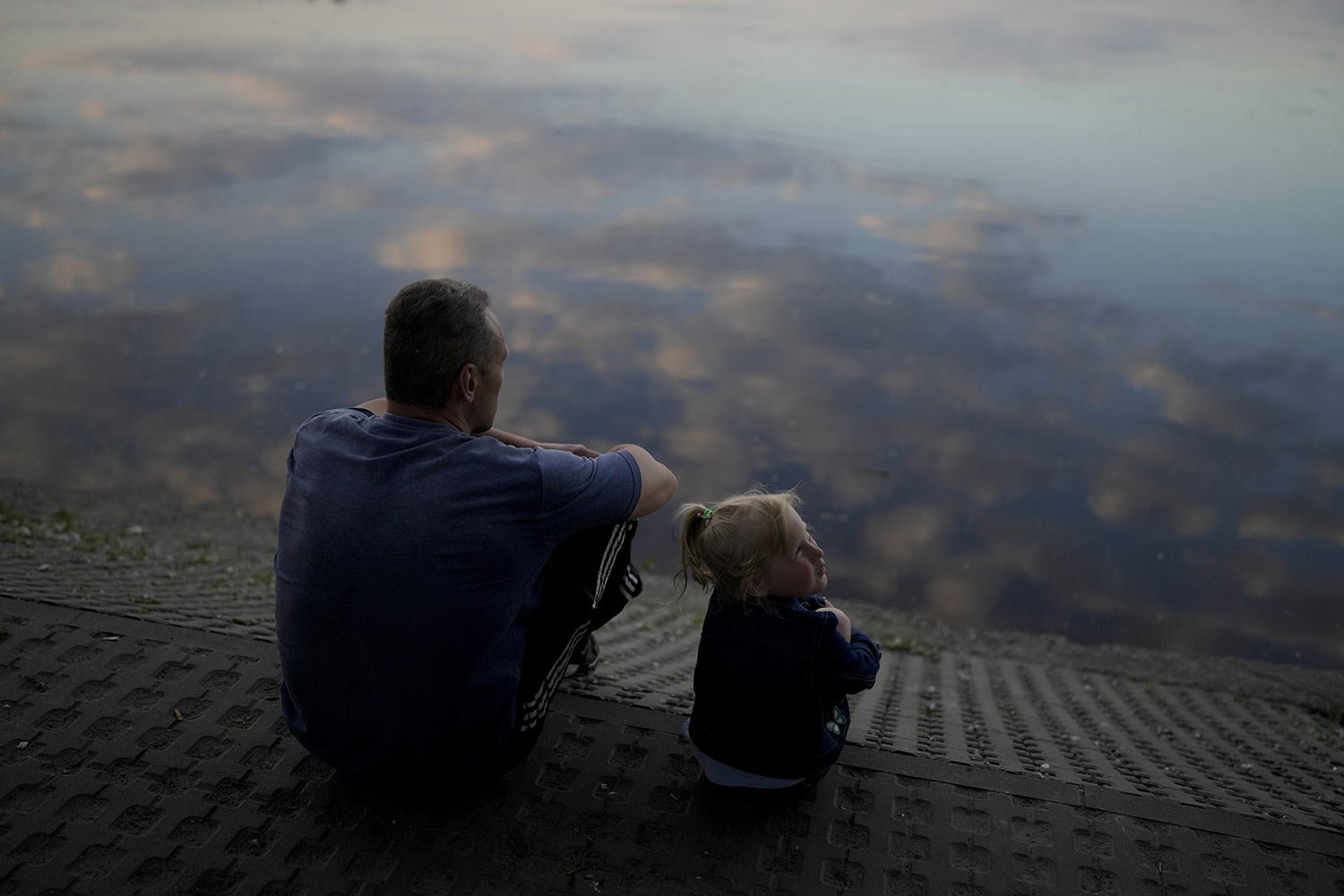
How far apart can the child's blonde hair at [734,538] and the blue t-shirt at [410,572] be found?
0.26m

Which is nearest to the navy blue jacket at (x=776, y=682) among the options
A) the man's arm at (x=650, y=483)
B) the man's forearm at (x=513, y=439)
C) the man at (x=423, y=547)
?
the man's arm at (x=650, y=483)

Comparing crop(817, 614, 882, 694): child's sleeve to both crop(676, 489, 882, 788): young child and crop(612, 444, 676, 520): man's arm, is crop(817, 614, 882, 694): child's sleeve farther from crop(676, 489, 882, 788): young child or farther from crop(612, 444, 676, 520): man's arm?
crop(612, 444, 676, 520): man's arm

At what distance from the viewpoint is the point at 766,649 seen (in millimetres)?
2697

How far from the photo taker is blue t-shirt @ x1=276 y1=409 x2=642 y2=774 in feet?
7.97

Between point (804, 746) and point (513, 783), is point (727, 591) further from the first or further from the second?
point (513, 783)

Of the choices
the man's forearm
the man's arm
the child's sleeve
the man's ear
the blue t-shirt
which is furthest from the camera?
the man's forearm

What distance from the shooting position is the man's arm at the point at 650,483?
280cm

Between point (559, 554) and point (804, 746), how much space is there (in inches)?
33.4

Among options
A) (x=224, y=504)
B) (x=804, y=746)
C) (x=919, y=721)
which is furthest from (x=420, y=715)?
(x=224, y=504)

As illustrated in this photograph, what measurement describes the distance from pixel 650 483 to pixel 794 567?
0.47 m

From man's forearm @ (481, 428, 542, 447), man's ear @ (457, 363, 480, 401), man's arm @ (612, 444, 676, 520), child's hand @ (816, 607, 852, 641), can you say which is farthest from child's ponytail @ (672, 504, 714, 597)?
man's ear @ (457, 363, 480, 401)

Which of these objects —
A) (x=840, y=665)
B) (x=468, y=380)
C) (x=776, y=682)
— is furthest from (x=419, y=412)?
(x=840, y=665)

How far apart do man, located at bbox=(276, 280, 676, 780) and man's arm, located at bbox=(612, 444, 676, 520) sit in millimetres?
60

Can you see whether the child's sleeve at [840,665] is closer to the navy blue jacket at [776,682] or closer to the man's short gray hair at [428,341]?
the navy blue jacket at [776,682]
